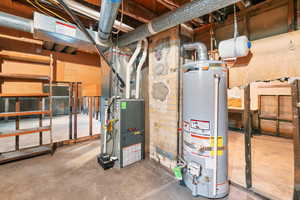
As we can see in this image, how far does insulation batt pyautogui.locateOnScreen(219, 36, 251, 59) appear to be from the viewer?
5.14ft

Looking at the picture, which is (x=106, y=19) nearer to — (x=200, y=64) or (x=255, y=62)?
(x=200, y=64)

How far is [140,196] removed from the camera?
1.71 metres

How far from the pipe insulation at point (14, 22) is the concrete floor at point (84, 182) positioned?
220cm

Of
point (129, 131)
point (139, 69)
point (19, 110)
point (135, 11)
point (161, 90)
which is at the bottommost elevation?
point (129, 131)

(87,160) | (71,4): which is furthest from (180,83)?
(87,160)

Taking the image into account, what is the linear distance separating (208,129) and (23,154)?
10.9 feet

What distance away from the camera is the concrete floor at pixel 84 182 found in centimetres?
171

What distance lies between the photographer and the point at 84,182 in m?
1.97

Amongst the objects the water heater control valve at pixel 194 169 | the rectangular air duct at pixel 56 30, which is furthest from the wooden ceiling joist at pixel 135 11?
the water heater control valve at pixel 194 169

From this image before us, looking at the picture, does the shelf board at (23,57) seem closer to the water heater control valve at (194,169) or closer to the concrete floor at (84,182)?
the concrete floor at (84,182)

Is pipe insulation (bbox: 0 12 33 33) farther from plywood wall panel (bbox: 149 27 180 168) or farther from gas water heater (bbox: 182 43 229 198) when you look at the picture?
gas water heater (bbox: 182 43 229 198)

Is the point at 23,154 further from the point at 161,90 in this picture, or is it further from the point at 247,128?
the point at 247,128

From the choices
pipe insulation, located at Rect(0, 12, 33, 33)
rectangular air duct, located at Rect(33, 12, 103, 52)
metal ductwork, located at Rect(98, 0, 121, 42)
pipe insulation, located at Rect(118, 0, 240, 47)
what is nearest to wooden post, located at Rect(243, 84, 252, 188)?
pipe insulation, located at Rect(118, 0, 240, 47)

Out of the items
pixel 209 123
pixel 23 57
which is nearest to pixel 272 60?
pixel 209 123
